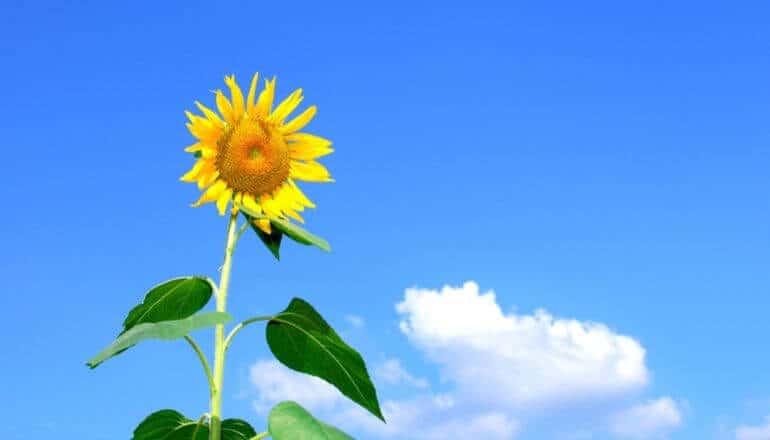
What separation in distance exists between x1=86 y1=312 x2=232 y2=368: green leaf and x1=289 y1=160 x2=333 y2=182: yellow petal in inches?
57.9

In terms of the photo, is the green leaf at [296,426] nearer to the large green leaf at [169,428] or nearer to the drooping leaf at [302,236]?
the drooping leaf at [302,236]

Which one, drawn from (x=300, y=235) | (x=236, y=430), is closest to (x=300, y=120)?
(x=300, y=235)

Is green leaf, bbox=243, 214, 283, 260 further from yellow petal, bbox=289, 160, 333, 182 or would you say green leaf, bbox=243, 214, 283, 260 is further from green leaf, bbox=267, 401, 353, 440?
green leaf, bbox=267, 401, 353, 440

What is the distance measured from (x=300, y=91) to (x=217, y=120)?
1.64 feet

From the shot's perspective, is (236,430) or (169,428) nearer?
(169,428)

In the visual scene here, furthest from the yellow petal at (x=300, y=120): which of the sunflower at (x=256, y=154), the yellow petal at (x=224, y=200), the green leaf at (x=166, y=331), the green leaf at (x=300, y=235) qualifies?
the green leaf at (x=166, y=331)

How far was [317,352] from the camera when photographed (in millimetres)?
4164

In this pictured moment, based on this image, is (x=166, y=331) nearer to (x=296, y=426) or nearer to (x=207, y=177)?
(x=296, y=426)

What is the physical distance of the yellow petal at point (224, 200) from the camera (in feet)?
14.6

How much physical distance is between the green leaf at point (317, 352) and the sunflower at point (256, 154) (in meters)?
0.49

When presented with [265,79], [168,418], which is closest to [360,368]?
[168,418]

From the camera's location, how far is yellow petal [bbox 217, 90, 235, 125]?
443cm

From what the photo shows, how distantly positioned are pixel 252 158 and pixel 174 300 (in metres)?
0.84

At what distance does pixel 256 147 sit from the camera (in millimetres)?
4512
